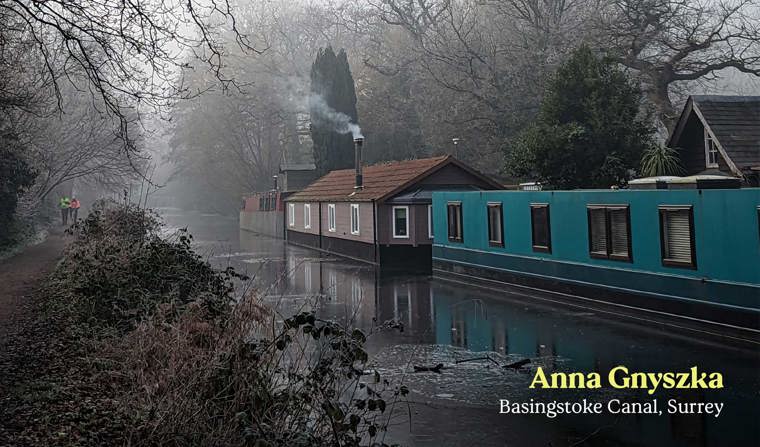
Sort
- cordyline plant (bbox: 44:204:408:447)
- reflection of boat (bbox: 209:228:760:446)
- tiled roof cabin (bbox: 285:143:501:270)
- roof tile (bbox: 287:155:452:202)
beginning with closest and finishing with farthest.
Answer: cordyline plant (bbox: 44:204:408:447) < reflection of boat (bbox: 209:228:760:446) < tiled roof cabin (bbox: 285:143:501:270) < roof tile (bbox: 287:155:452:202)

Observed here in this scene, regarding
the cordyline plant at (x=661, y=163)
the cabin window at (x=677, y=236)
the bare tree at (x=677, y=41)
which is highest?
the bare tree at (x=677, y=41)

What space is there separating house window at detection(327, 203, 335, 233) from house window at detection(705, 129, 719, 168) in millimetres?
16049

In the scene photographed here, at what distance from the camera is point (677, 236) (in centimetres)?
1400

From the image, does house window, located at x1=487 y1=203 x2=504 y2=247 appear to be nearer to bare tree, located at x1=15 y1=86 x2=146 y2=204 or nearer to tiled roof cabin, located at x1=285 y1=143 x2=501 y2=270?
tiled roof cabin, located at x1=285 y1=143 x2=501 y2=270

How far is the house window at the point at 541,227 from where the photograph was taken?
59.1 ft

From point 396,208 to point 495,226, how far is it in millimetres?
6855

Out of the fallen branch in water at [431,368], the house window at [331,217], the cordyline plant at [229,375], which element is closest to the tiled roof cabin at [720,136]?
the fallen branch in water at [431,368]

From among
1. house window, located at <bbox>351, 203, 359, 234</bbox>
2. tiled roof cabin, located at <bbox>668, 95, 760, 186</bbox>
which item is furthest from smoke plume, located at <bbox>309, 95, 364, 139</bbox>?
tiled roof cabin, located at <bbox>668, 95, 760, 186</bbox>

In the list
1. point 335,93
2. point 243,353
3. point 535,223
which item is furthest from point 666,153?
point 335,93

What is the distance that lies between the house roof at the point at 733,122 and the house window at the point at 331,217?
1570 cm

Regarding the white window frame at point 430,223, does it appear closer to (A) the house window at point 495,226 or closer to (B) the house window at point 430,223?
(B) the house window at point 430,223

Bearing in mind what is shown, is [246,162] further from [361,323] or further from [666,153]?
[361,323]

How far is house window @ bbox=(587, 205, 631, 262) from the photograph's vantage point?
50.3ft

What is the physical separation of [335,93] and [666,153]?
27.7 metres
